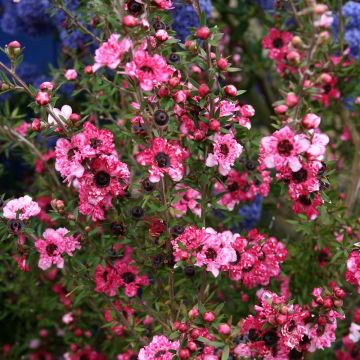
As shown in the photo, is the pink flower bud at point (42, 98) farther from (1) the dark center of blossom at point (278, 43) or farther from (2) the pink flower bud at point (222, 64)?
(1) the dark center of blossom at point (278, 43)

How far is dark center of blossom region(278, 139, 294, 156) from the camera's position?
0.86m

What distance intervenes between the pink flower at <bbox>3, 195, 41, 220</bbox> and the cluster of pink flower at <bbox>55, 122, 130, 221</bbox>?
5.2 inches

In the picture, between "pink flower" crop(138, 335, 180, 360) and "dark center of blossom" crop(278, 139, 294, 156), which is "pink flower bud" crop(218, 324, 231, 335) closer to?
"pink flower" crop(138, 335, 180, 360)

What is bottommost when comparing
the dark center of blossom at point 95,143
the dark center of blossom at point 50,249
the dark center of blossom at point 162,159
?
the dark center of blossom at point 50,249

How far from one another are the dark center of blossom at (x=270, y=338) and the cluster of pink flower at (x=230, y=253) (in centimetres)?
12

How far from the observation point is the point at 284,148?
872 mm

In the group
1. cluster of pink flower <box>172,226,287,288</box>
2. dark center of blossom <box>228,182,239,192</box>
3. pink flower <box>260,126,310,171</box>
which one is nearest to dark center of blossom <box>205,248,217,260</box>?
cluster of pink flower <box>172,226,287,288</box>

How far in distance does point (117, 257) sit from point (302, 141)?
56 cm

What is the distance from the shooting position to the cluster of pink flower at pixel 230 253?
3.26 feet

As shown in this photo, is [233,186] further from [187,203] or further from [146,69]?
[146,69]

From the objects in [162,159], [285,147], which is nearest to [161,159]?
[162,159]

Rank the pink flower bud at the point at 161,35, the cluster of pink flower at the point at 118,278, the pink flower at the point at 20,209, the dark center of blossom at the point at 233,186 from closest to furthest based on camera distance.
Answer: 1. the pink flower bud at the point at 161,35
2. the pink flower at the point at 20,209
3. the cluster of pink flower at the point at 118,278
4. the dark center of blossom at the point at 233,186

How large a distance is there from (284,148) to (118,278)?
1.58 ft

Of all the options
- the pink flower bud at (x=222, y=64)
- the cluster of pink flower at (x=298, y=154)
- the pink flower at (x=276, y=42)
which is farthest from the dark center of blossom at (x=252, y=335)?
the pink flower at (x=276, y=42)
